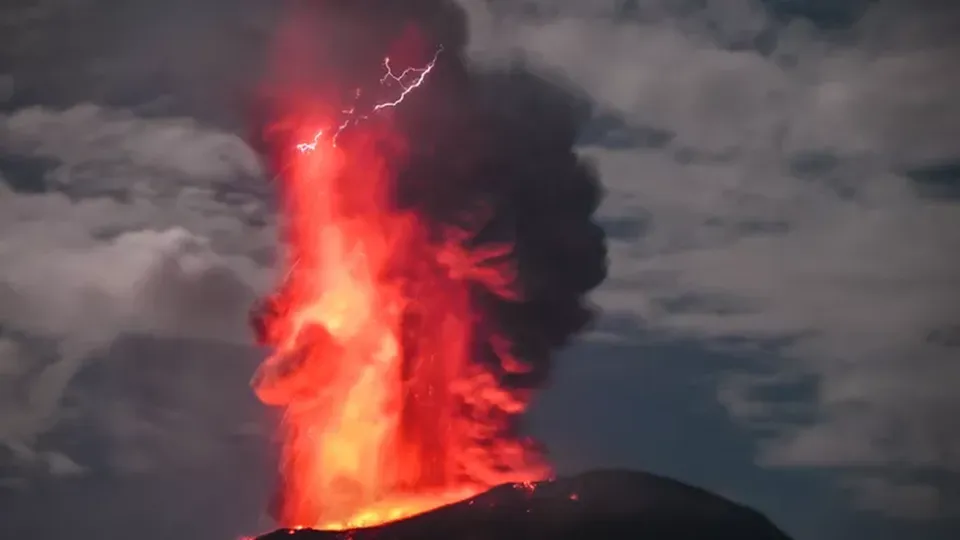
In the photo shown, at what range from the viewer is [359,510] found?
30.8m

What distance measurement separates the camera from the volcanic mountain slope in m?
38.0

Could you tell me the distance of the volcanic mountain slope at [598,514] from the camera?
38000 mm

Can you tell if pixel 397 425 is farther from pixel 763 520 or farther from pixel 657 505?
pixel 763 520

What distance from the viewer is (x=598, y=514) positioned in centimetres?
4178

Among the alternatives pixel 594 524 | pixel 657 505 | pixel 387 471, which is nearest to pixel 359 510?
pixel 387 471

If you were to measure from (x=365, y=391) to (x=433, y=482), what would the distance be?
3.79 m

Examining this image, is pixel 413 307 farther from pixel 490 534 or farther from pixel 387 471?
pixel 490 534

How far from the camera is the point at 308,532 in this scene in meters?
30.6

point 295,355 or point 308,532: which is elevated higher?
point 295,355

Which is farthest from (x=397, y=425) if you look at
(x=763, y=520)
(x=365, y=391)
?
(x=763, y=520)

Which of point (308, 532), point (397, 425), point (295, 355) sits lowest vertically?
point (308, 532)

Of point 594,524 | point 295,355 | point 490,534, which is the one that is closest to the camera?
point 295,355

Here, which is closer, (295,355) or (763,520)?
(295,355)

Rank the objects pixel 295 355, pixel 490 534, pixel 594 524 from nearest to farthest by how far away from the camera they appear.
A: pixel 295 355 < pixel 490 534 < pixel 594 524
